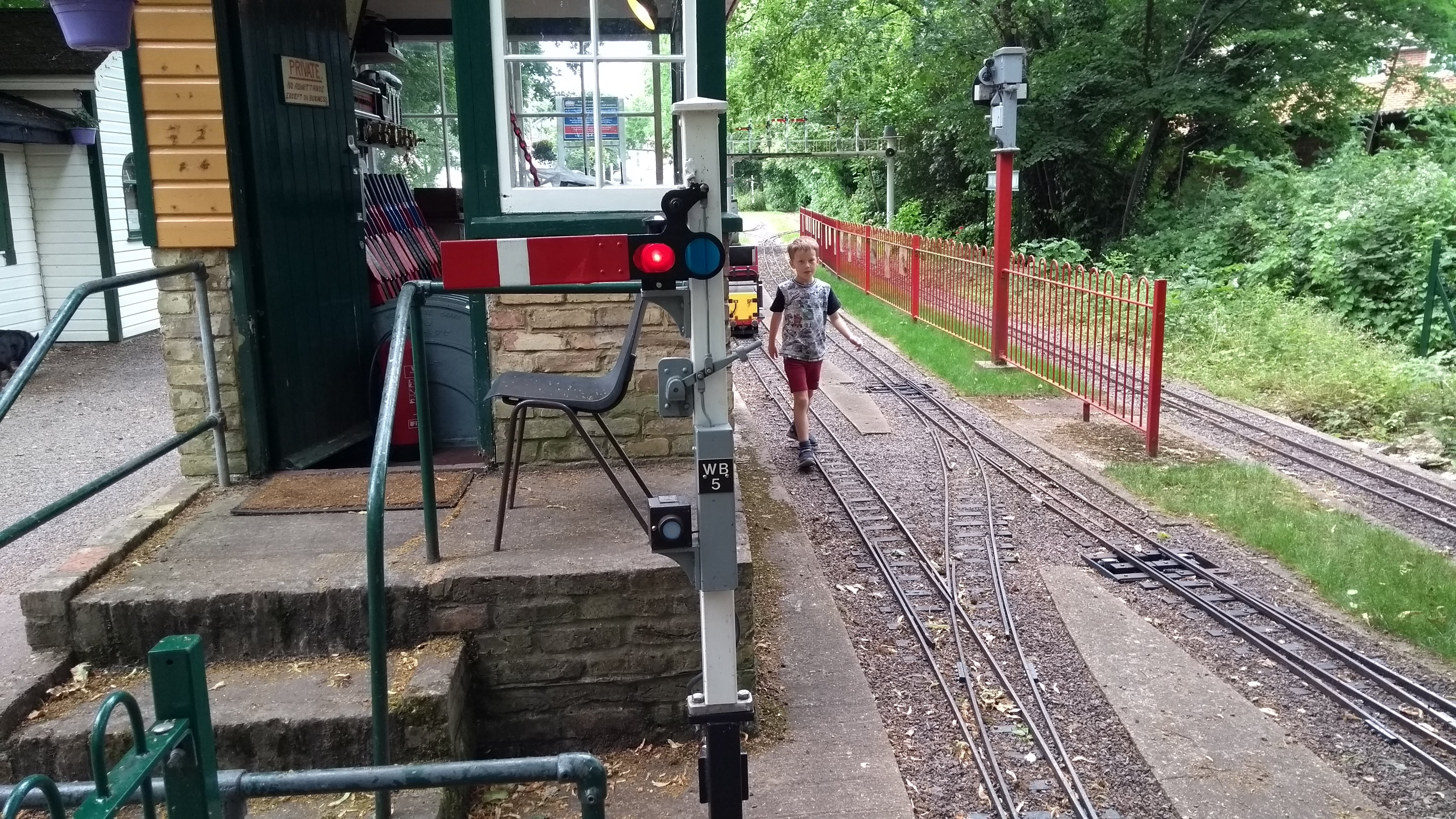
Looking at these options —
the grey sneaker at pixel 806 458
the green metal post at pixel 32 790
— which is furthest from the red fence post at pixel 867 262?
the green metal post at pixel 32 790

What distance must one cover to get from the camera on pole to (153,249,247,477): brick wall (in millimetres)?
8537

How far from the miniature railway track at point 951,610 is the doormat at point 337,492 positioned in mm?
2246

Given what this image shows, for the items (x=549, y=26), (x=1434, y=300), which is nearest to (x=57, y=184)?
(x=549, y=26)

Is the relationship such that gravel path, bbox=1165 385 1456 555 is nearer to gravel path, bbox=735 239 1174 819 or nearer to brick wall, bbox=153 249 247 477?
gravel path, bbox=735 239 1174 819

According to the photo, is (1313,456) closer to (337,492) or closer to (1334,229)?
(1334,229)

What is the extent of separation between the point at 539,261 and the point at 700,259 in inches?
16.8

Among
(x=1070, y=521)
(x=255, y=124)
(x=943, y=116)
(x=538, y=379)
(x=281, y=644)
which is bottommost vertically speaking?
(x=1070, y=521)

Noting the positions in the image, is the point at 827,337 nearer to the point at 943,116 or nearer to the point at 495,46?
the point at 943,116

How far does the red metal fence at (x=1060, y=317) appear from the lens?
8.45 m

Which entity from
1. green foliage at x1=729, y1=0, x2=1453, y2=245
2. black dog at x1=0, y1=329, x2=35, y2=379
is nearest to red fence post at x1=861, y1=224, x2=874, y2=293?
green foliage at x1=729, y1=0, x2=1453, y2=245

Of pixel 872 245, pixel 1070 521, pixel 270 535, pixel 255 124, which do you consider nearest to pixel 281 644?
pixel 270 535

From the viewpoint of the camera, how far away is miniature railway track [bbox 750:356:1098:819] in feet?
12.6

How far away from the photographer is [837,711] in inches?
164

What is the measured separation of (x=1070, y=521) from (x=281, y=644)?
186 inches
